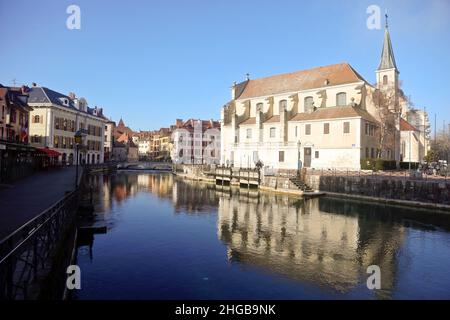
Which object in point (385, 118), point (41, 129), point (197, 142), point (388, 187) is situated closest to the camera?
point (388, 187)

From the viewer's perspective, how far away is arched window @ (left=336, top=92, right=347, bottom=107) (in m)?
51.1

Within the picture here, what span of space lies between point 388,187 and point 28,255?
35048mm

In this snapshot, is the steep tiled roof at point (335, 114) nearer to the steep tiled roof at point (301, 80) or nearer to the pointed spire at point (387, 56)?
the steep tiled roof at point (301, 80)

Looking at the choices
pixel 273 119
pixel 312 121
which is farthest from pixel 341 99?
pixel 273 119

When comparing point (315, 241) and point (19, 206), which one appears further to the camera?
point (315, 241)

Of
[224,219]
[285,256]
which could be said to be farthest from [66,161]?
[285,256]

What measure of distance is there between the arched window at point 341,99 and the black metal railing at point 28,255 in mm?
48182

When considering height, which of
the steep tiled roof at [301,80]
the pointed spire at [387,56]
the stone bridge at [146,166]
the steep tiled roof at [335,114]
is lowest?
the stone bridge at [146,166]

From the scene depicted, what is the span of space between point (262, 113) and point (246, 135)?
17.4 feet

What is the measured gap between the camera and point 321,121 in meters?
48.3

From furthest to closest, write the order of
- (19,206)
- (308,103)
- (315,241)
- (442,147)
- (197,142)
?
(197,142) → (442,147) → (308,103) → (315,241) → (19,206)

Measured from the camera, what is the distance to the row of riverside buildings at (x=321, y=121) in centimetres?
4631

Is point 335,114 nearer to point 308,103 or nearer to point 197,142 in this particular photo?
point 308,103

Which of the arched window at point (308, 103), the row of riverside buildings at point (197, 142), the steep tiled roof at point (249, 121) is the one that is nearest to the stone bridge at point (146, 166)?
the row of riverside buildings at point (197, 142)
